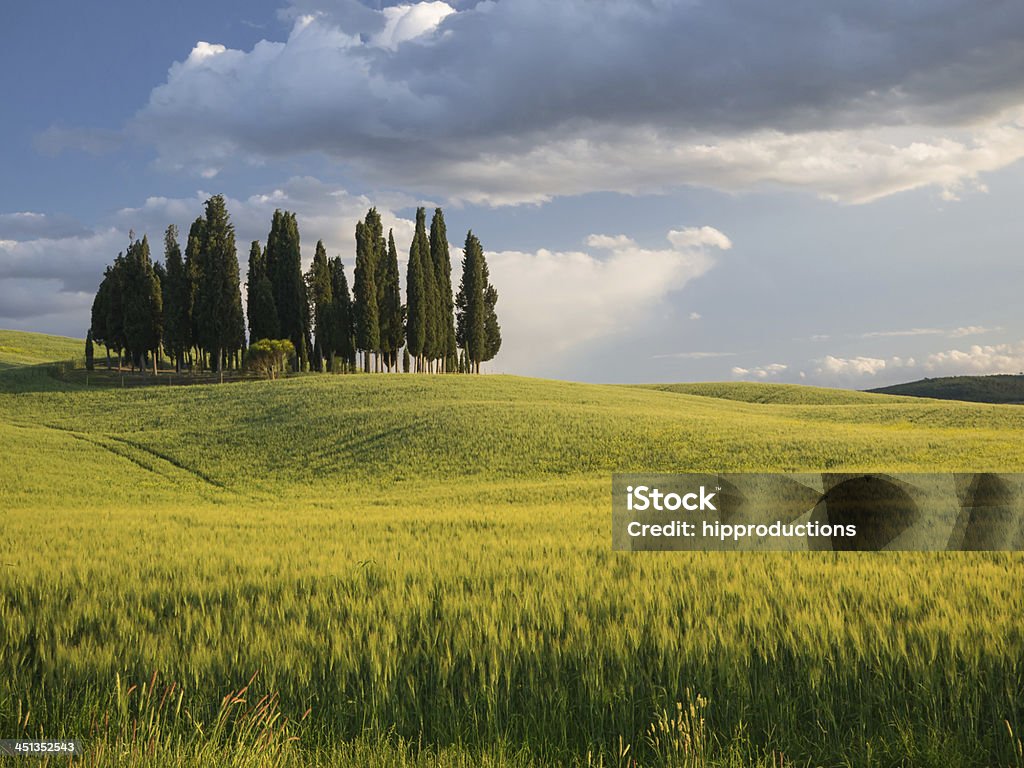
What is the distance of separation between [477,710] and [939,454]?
28.2 meters

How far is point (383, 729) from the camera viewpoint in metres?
5.14

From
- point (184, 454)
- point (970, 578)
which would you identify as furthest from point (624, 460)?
point (970, 578)

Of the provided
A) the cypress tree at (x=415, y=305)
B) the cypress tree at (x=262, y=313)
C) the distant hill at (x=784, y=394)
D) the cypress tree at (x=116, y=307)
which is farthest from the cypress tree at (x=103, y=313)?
the distant hill at (x=784, y=394)

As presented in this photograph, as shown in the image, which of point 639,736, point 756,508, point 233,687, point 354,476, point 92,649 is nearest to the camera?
point 639,736

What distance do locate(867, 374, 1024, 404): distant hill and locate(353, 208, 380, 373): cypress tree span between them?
7085cm

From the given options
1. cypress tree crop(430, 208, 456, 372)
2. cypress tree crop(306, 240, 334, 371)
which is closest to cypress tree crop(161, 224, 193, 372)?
cypress tree crop(306, 240, 334, 371)

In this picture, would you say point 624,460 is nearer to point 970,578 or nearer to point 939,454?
point 939,454

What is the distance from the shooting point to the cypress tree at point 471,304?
265 ft

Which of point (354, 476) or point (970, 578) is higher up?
point (970, 578)

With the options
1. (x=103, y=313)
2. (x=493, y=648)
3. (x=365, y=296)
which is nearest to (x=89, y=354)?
(x=103, y=313)

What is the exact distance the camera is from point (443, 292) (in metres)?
77.1

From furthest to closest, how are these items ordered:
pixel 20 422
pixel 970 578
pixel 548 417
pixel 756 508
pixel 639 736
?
1. pixel 20 422
2. pixel 548 417
3. pixel 756 508
4. pixel 970 578
5. pixel 639 736

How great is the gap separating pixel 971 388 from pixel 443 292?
77.5 metres

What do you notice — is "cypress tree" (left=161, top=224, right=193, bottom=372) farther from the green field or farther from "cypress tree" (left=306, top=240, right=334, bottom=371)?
the green field
